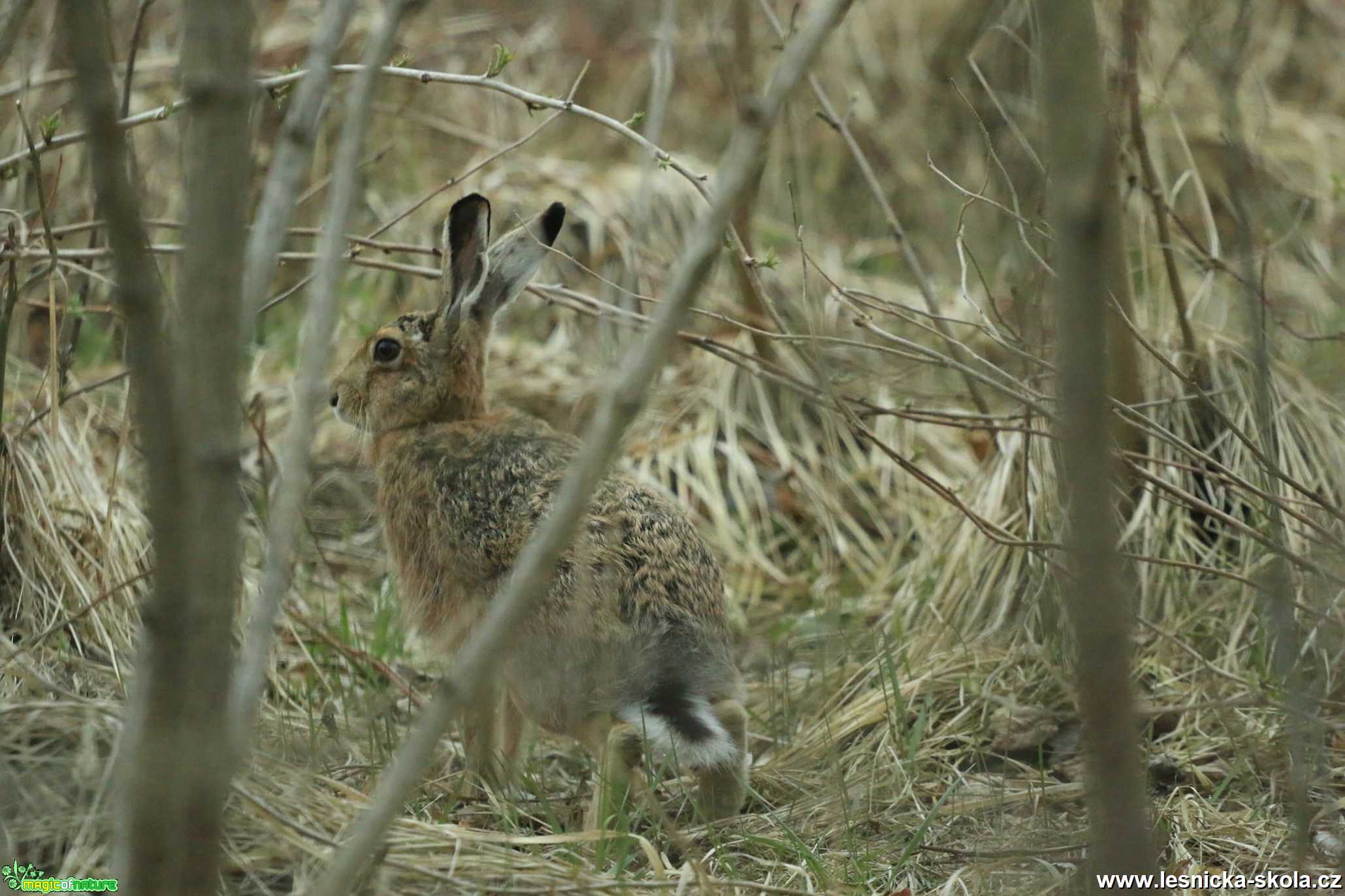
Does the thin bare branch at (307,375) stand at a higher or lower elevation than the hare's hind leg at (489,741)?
higher

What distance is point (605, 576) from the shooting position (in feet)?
12.5

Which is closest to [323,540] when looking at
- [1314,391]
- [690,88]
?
[1314,391]

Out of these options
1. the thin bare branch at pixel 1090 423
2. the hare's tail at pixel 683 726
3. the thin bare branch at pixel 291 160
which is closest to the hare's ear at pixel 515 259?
the hare's tail at pixel 683 726

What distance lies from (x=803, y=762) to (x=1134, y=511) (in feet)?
4.93

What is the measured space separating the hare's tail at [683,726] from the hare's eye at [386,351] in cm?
157

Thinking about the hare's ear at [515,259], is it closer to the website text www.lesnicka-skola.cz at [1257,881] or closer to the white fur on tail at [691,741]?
the white fur on tail at [691,741]

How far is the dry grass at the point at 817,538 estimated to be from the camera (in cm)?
328

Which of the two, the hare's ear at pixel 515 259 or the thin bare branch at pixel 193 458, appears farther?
the hare's ear at pixel 515 259

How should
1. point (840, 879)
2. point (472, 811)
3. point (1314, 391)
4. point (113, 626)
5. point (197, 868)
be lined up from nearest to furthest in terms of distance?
1. point (197, 868)
2. point (840, 879)
3. point (472, 811)
4. point (113, 626)
5. point (1314, 391)

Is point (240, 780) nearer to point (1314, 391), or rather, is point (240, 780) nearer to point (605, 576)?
point (605, 576)

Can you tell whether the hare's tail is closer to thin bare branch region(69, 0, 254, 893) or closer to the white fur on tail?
the white fur on tail

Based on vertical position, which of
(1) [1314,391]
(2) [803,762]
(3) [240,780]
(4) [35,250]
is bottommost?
(2) [803,762]

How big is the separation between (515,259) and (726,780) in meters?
1.83

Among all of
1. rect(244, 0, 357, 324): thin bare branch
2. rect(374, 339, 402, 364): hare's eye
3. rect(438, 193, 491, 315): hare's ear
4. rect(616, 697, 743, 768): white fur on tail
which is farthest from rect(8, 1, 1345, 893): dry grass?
rect(244, 0, 357, 324): thin bare branch
